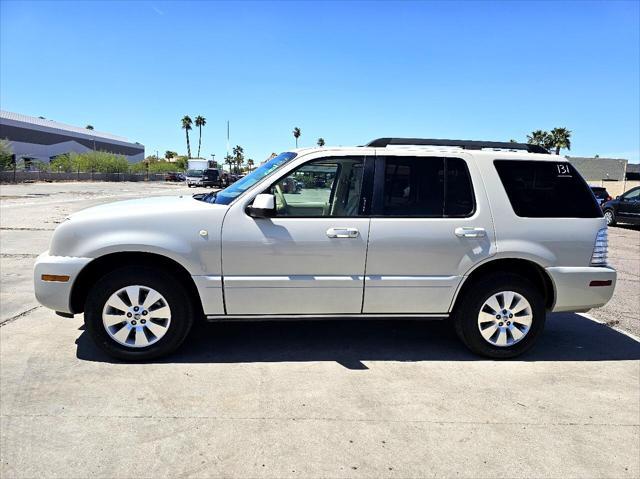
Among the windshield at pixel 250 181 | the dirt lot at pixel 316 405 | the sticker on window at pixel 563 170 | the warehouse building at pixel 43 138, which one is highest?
the warehouse building at pixel 43 138

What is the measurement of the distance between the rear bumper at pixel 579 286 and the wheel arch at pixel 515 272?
0.20 feet

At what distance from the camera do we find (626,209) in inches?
677

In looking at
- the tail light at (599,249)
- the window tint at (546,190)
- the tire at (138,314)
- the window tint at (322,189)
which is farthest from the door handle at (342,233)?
the tail light at (599,249)

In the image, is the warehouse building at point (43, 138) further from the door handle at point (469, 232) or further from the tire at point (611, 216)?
the door handle at point (469, 232)

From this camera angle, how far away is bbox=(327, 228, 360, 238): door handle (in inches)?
154

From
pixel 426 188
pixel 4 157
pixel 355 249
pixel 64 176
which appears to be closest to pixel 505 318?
pixel 426 188

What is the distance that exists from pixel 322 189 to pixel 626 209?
17.1 m

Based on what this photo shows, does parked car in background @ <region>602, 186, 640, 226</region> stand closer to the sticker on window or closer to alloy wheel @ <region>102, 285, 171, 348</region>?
the sticker on window

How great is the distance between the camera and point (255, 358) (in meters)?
4.16

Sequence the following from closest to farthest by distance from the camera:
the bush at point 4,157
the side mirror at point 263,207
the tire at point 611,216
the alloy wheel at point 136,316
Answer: the side mirror at point 263,207 < the alloy wheel at point 136,316 < the tire at point 611,216 < the bush at point 4,157

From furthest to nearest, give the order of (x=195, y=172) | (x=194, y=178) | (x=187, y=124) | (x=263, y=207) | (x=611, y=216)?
(x=187, y=124), (x=195, y=172), (x=194, y=178), (x=611, y=216), (x=263, y=207)

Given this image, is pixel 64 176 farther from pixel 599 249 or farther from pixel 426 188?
pixel 599 249

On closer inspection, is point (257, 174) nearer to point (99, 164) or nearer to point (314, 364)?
point (314, 364)

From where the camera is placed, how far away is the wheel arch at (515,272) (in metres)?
4.19
